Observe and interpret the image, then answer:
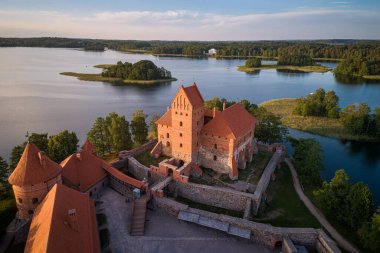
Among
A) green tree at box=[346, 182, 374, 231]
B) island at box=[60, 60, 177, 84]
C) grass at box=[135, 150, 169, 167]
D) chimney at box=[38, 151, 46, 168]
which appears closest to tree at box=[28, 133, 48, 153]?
chimney at box=[38, 151, 46, 168]

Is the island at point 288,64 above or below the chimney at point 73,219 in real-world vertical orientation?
above

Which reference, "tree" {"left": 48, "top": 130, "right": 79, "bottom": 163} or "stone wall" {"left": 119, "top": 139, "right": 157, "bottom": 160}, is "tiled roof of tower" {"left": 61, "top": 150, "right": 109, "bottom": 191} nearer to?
"stone wall" {"left": 119, "top": 139, "right": 157, "bottom": 160}

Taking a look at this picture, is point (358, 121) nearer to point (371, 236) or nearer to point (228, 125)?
point (228, 125)

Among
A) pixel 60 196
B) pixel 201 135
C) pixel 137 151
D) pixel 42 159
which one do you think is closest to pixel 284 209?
pixel 201 135

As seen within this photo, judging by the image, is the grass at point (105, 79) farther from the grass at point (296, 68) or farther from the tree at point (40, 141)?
the tree at point (40, 141)

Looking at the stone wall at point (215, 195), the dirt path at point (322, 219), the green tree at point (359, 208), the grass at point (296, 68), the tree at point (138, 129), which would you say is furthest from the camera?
the grass at point (296, 68)

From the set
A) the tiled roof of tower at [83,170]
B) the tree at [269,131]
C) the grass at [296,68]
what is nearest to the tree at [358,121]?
the tree at [269,131]
